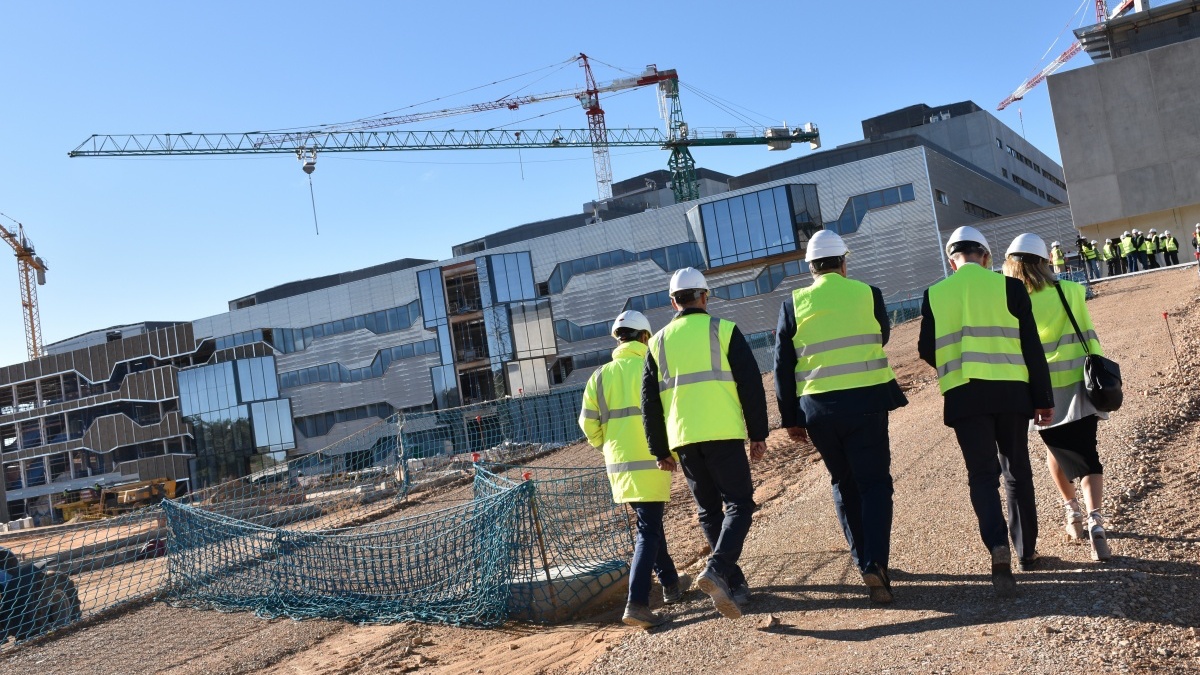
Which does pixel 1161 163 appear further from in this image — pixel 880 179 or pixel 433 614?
pixel 433 614

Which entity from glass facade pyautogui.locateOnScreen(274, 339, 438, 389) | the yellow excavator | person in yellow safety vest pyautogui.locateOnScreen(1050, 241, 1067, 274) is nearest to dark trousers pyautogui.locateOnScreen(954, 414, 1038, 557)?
person in yellow safety vest pyautogui.locateOnScreen(1050, 241, 1067, 274)

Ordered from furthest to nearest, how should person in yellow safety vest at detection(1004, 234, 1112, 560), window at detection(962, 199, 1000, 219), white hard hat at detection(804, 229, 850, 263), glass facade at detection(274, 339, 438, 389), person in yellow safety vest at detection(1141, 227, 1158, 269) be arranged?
glass facade at detection(274, 339, 438, 389) → window at detection(962, 199, 1000, 219) → person in yellow safety vest at detection(1141, 227, 1158, 269) → person in yellow safety vest at detection(1004, 234, 1112, 560) → white hard hat at detection(804, 229, 850, 263)

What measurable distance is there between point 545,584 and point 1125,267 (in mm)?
31465

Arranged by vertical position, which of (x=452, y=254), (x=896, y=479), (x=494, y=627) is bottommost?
(x=494, y=627)

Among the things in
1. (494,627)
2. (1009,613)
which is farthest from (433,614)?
(1009,613)

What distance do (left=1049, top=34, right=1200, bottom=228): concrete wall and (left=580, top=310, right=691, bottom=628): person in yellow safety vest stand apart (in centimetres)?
4915

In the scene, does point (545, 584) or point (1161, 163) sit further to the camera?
point (1161, 163)

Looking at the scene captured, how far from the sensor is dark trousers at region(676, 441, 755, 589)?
17.8 feet

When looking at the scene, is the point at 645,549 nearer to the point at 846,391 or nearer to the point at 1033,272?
the point at 846,391

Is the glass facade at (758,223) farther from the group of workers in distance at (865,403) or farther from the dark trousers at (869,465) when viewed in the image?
the dark trousers at (869,465)

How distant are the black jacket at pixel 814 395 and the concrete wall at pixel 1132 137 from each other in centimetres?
4956

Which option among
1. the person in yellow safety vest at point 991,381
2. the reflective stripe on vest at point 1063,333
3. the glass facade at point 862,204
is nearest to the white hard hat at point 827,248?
the person in yellow safety vest at point 991,381

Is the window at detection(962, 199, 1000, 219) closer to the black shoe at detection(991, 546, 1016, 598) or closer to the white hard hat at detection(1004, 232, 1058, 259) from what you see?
the white hard hat at detection(1004, 232, 1058, 259)

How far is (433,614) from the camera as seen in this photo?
8.01 meters
